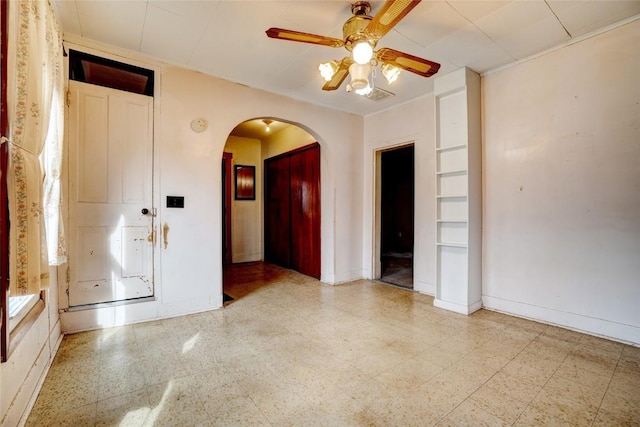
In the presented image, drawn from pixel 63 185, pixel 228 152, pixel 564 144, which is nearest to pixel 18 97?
pixel 63 185

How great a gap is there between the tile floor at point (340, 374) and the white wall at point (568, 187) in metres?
0.29

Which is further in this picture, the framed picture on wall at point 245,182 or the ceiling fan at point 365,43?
the framed picture on wall at point 245,182

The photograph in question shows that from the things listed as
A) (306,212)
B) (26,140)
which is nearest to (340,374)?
(26,140)

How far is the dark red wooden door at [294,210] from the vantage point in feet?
15.0

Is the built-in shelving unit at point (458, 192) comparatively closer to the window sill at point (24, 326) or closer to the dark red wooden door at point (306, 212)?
the dark red wooden door at point (306, 212)

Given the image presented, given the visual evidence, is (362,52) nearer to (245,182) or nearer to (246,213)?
(245,182)

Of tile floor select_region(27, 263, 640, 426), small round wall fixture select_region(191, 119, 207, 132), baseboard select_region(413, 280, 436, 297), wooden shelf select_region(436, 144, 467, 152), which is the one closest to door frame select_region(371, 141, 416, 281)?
baseboard select_region(413, 280, 436, 297)

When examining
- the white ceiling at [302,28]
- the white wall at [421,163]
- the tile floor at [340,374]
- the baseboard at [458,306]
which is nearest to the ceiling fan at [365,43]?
the white ceiling at [302,28]

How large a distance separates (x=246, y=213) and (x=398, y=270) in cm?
334

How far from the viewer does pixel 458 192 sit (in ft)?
10.3

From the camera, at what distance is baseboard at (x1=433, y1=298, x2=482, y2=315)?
2975 millimetres

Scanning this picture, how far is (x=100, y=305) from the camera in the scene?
8.41ft

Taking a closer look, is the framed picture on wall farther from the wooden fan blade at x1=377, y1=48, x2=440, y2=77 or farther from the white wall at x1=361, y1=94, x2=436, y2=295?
the wooden fan blade at x1=377, y1=48, x2=440, y2=77

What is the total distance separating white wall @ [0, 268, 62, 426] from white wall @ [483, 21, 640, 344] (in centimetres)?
382
